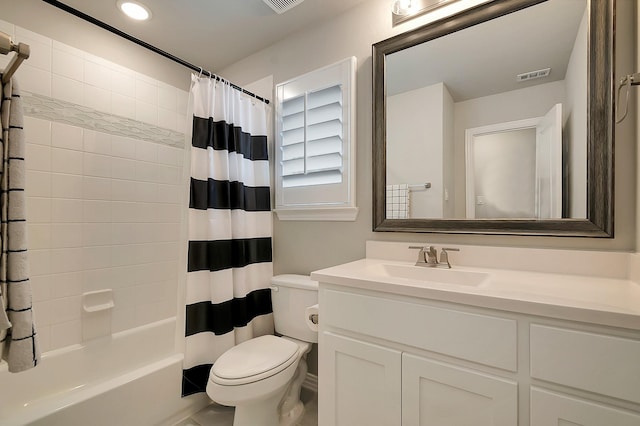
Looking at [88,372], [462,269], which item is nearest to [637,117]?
[462,269]

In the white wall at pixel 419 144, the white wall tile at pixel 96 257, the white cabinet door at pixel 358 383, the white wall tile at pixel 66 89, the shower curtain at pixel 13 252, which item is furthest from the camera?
the white wall tile at pixel 96 257

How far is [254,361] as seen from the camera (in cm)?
135

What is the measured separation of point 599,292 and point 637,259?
25cm

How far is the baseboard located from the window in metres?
1.02

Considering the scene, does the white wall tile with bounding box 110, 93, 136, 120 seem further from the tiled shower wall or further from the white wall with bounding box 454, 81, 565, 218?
the white wall with bounding box 454, 81, 565, 218

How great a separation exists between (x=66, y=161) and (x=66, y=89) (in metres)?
0.43

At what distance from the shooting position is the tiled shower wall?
1534 mm

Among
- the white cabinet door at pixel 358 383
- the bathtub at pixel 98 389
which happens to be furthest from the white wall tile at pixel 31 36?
the white cabinet door at pixel 358 383

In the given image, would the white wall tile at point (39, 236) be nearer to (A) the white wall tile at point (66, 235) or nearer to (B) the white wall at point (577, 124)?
(A) the white wall tile at point (66, 235)

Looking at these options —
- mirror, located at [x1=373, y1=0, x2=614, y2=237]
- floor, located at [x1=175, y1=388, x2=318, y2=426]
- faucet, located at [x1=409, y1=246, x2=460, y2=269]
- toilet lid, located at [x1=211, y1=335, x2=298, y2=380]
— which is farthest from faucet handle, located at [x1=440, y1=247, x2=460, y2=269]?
floor, located at [x1=175, y1=388, x2=318, y2=426]

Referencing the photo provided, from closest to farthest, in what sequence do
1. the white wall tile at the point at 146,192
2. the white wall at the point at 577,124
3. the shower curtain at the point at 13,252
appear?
1. the shower curtain at the point at 13,252
2. the white wall at the point at 577,124
3. the white wall tile at the point at 146,192

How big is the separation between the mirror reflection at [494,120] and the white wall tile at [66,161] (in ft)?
6.03

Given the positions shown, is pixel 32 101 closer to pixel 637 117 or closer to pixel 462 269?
pixel 462 269

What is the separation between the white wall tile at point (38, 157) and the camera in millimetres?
1497
